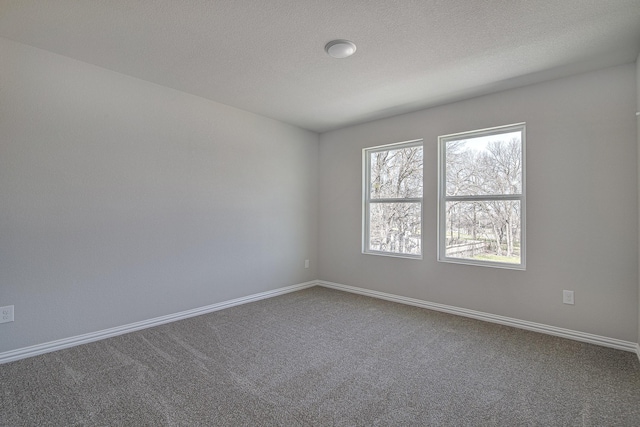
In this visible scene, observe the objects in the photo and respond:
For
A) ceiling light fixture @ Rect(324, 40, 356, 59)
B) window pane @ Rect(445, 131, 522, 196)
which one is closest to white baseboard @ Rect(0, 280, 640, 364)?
window pane @ Rect(445, 131, 522, 196)

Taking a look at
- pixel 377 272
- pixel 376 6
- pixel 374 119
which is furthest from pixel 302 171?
pixel 376 6

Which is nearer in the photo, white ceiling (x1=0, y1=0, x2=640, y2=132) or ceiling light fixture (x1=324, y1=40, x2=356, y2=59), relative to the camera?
white ceiling (x1=0, y1=0, x2=640, y2=132)

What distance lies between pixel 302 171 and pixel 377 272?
1.83m

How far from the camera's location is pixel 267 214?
4254 mm

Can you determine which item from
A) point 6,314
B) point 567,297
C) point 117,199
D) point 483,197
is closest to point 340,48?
point 483,197

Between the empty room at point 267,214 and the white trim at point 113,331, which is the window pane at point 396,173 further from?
the white trim at point 113,331

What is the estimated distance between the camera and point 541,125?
3.04 m

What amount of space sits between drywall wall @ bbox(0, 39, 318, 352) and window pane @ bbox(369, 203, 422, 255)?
4.71 ft

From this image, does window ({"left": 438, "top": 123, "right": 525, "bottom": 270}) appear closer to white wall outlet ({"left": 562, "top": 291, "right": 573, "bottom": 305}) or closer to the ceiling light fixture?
white wall outlet ({"left": 562, "top": 291, "right": 573, "bottom": 305})

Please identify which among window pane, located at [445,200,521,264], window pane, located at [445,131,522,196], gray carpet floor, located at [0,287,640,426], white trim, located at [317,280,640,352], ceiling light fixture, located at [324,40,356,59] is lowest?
gray carpet floor, located at [0,287,640,426]

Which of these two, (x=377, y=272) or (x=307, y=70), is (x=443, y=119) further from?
(x=377, y=272)

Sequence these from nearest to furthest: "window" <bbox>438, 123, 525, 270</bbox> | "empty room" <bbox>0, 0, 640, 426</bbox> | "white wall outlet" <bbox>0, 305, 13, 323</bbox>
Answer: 1. "empty room" <bbox>0, 0, 640, 426</bbox>
2. "white wall outlet" <bbox>0, 305, 13, 323</bbox>
3. "window" <bbox>438, 123, 525, 270</bbox>

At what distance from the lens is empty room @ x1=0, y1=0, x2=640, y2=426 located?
1.99 meters

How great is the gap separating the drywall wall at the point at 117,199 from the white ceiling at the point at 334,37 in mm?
317
